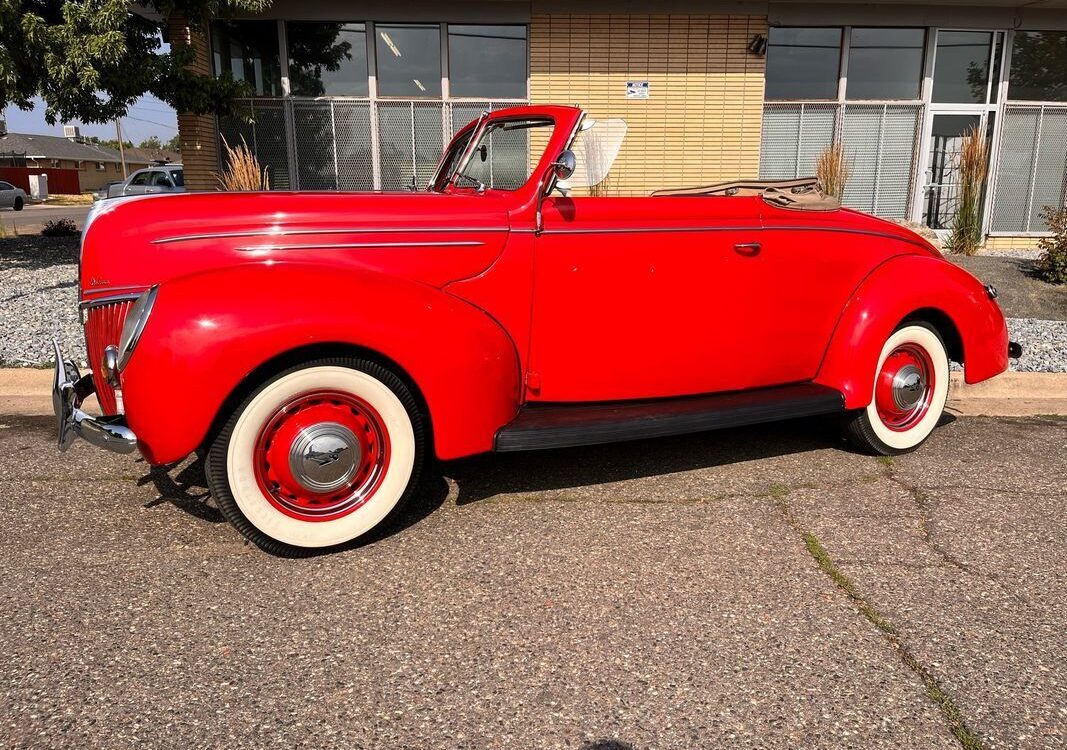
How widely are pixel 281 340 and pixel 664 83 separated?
33.7ft

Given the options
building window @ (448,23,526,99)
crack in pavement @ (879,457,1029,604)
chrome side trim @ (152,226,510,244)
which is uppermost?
building window @ (448,23,526,99)

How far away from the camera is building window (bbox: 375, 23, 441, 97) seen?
11.6 metres

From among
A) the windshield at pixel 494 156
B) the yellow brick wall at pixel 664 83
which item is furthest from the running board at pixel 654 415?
the yellow brick wall at pixel 664 83

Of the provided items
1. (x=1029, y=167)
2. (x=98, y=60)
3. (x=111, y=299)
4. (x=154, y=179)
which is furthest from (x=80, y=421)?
(x=154, y=179)

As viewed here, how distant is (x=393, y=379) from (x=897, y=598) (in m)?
1.95

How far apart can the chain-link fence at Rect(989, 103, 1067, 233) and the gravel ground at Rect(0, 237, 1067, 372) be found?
345cm

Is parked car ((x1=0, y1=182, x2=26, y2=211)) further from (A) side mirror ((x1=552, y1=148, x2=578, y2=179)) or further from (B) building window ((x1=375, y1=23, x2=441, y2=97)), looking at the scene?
(A) side mirror ((x1=552, y1=148, x2=578, y2=179))

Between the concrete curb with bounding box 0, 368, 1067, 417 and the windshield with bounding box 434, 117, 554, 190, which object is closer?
the windshield with bounding box 434, 117, 554, 190

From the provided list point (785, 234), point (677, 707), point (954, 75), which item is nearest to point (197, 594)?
point (677, 707)

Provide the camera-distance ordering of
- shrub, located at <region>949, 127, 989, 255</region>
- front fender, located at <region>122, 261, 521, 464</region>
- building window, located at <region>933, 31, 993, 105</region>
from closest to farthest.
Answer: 1. front fender, located at <region>122, 261, 521, 464</region>
2. shrub, located at <region>949, 127, 989, 255</region>
3. building window, located at <region>933, 31, 993, 105</region>

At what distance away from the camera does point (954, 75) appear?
477 inches

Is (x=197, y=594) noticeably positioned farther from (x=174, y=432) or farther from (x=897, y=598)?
(x=897, y=598)

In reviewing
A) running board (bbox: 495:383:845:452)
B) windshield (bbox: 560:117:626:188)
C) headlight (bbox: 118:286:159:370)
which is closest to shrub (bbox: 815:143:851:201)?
windshield (bbox: 560:117:626:188)

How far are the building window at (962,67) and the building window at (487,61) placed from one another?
6.52 metres
